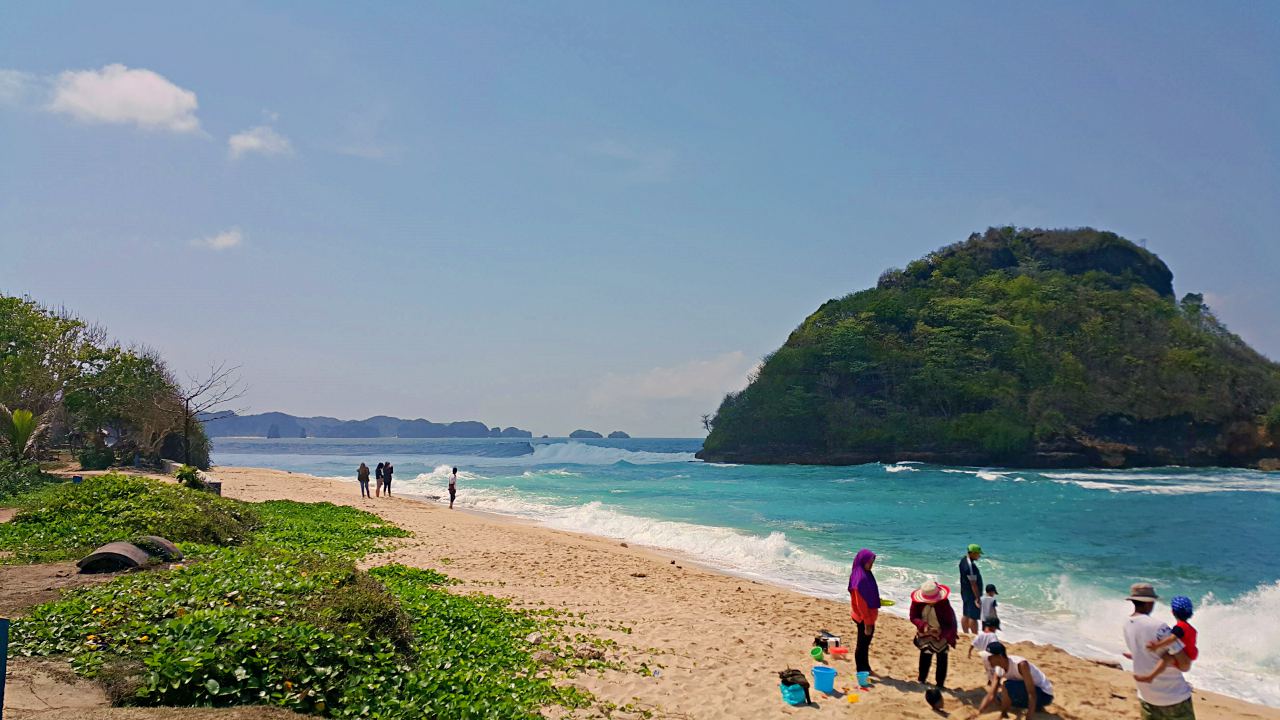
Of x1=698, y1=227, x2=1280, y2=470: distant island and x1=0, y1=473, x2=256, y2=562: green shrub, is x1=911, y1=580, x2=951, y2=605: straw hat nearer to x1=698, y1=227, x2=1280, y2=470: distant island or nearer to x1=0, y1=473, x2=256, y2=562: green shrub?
x1=0, y1=473, x2=256, y2=562: green shrub

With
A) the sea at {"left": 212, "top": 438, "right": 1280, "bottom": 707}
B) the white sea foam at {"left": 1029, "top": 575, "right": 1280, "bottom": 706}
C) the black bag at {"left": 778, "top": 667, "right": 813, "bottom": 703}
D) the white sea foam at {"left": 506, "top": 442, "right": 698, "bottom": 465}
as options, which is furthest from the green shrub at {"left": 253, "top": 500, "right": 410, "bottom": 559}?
the white sea foam at {"left": 506, "top": 442, "right": 698, "bottom": 465}

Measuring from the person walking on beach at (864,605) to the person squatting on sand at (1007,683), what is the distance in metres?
1.25

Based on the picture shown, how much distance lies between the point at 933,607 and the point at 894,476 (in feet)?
166

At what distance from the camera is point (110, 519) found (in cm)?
1166

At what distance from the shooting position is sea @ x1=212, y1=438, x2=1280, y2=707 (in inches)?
460

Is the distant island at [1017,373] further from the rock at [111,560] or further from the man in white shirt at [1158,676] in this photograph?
the rock at [111,560]

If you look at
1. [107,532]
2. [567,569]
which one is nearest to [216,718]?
[107,532]

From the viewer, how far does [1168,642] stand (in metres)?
5.57

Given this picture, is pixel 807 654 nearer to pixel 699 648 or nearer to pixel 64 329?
pixel 699 648

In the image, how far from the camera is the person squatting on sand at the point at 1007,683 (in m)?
7.14

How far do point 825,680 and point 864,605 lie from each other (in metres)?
0.99

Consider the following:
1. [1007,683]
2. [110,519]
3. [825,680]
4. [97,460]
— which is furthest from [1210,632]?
[97,460]

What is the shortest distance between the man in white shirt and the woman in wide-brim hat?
198 cm

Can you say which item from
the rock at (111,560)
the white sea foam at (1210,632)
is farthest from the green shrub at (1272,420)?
the rock at (111,560)
